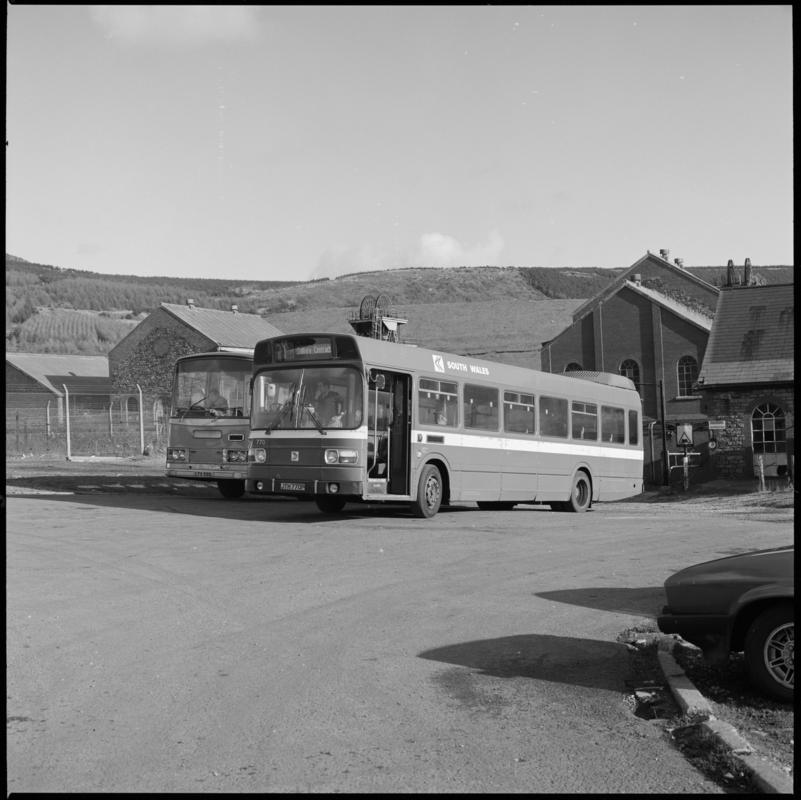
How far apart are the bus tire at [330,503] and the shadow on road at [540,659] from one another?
473 inches

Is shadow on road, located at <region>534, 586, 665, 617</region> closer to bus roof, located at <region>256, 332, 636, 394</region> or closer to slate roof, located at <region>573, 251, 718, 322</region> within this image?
bus roof, located at <region>256, 332, 636, 394</region>

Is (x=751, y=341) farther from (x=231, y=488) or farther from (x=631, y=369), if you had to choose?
(x=231, y=488)

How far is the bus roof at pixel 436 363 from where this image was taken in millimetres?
18875

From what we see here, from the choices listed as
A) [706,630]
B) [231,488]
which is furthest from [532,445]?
[706,630]

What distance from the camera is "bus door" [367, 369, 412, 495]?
18844 mm

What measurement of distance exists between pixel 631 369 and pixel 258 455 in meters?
38.4

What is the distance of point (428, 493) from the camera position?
20.1 metres

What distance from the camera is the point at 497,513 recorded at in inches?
891

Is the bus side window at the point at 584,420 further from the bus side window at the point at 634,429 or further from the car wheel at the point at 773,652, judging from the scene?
the car wheel at the point at 773,652

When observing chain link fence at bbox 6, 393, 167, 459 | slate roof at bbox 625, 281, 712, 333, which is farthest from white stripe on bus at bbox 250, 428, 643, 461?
slate roof at bbox 625, 281, 712, 333

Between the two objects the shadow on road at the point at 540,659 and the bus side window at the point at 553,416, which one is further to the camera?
the bus side window at the point at 553,416

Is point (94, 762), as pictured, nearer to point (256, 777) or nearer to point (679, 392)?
point (256, 777)

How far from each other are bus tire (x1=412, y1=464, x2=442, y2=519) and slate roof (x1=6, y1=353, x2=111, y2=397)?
55.2 m

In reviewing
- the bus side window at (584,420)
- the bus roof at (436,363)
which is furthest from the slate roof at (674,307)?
the bus roof at (436,363)
